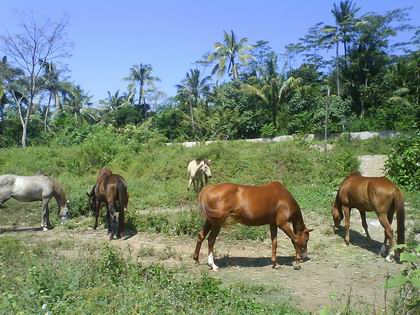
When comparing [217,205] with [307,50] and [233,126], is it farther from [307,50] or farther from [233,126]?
[307,50]

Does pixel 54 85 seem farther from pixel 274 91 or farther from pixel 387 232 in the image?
pixel 387 232

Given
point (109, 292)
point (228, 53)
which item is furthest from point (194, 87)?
point (109, 292)

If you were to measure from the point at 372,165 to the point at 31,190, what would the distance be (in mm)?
16261

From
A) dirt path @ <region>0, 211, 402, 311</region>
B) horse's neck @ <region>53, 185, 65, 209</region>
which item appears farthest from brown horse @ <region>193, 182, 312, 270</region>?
horse's neck @ <region>53, 185, 65, 209</region>

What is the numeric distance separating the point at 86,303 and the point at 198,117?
3949cm

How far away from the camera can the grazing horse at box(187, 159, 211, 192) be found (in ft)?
51.1

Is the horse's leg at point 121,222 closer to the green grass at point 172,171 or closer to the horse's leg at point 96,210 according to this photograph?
the green grass at point 172,171

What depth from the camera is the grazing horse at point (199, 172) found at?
15.6 metres

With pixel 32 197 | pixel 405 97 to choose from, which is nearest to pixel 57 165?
pixel 32 197

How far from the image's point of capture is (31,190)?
40.3 feet

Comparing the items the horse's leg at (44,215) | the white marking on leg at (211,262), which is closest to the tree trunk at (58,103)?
the horse's leg at (44,215)

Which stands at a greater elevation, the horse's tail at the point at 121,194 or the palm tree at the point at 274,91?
the palm tree at the point at 274,91

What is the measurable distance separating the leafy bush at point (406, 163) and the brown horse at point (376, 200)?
235 inches

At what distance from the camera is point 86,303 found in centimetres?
459
